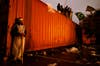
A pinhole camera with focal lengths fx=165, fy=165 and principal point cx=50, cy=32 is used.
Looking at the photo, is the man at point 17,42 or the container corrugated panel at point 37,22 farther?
the container corrugated panel at point 37,22

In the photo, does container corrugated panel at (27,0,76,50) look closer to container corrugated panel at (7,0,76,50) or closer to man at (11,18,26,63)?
container corrugated panel at (7,0,76,50)

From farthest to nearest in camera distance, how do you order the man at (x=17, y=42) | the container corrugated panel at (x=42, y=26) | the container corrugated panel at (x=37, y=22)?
1. the container corrugated panel at (x=42, y=26)
2. the container corrugated panel at (x=37, y=22)
3. the man at (x=17, y=42)

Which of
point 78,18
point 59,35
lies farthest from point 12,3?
point 78,18

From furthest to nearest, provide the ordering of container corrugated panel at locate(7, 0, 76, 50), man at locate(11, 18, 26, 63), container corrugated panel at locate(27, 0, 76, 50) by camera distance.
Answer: container corrugated panel at locate(27, 0, 76, 50)
container corrugated panel at locate(7, 0, 76, 50)
man at locate(11, 18, 26, 63)

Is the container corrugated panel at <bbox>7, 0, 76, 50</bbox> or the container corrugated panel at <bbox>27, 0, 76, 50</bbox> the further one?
the container corrugated panel at <bbox>27, 0, 76, 50</bbox>

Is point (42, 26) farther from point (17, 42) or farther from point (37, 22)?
point (17, 42)

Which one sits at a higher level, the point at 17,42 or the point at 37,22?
the point at 37,22

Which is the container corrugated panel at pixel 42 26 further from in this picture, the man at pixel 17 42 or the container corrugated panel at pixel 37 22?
the man at pixel 17 42

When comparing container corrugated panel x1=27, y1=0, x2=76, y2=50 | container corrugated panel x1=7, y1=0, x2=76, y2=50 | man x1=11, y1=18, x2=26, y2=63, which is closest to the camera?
man x1=11, y1=18, x2=26, y2=63

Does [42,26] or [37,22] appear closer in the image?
[37,22]

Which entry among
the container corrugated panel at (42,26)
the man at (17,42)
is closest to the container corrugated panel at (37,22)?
the container corrugated panel at (42,26)

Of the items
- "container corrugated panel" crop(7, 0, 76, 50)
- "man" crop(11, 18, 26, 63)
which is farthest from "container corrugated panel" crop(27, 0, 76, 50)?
"man" crop(11, 18, 26, 63)

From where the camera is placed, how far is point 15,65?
7.36ft

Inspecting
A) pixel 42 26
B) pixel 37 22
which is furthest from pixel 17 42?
pixel 42 26
